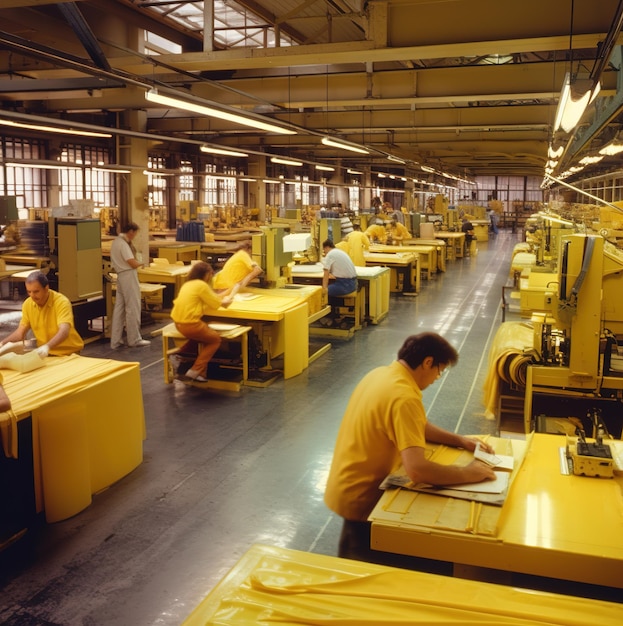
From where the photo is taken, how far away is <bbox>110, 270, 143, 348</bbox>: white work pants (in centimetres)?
900

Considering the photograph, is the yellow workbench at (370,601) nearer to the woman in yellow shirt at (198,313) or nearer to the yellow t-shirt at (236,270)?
the woman in yellow shirt at (198,313)

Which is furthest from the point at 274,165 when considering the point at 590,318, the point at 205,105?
the point at 590,318

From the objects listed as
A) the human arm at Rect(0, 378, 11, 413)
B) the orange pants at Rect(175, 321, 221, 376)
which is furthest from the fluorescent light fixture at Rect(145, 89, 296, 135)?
the human arm at Rect(0, 378, 11, 413)

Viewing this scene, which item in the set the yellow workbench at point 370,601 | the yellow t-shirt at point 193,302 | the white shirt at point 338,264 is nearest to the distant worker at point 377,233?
the white shirt at point 338,264

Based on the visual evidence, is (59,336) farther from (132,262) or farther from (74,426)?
(132,262)

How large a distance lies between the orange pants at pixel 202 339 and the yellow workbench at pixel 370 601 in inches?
198

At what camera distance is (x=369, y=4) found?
5840 millimetres

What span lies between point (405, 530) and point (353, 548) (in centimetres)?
68

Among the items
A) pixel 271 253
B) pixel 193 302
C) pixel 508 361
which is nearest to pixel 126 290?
pixel 271 253

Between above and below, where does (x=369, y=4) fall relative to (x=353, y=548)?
above

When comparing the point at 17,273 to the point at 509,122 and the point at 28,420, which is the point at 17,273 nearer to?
the point at 28,420

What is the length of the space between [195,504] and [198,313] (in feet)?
8.82

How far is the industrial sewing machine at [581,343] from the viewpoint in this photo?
181 inches

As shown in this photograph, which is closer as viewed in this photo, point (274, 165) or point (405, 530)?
point (405, 530)
